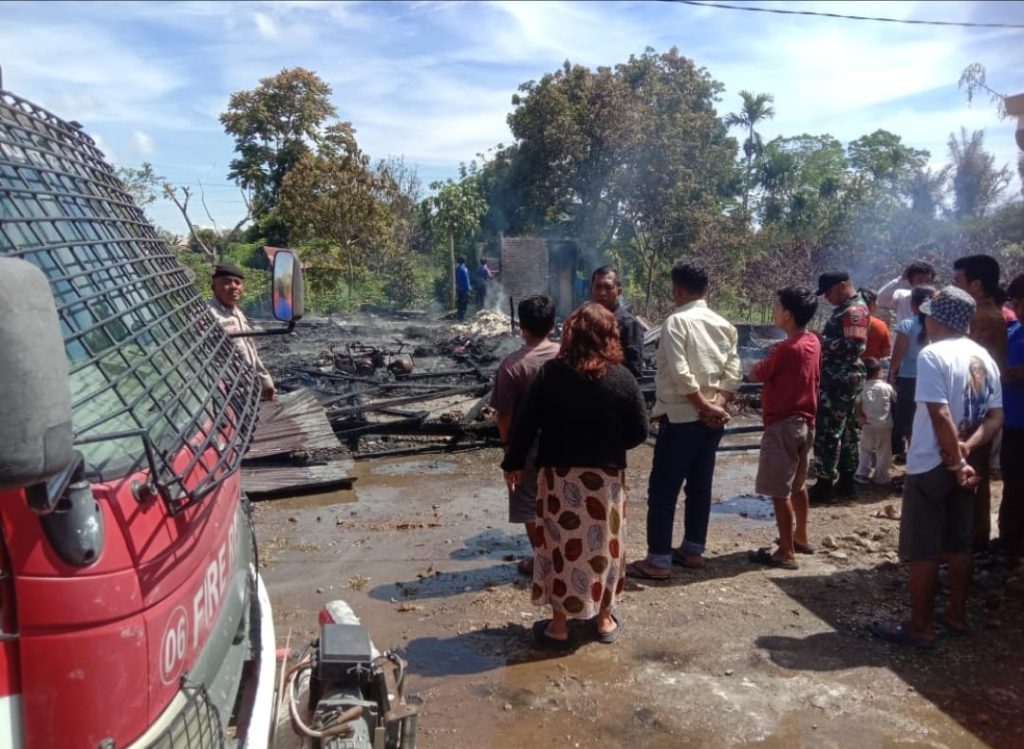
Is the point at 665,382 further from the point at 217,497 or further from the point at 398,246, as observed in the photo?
the point at 398,246

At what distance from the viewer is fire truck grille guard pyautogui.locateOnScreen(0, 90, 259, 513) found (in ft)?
6.02

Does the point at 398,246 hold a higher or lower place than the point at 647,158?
lower

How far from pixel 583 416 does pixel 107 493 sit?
9.06 ft

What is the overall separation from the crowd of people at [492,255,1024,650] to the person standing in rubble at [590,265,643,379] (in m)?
0.01

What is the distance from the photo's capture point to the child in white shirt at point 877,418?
706 cm

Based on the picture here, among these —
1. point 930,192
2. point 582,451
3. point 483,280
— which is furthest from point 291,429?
point 930,192

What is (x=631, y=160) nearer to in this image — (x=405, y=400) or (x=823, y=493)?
(x=405, y=400)

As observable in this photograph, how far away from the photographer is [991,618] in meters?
4.64

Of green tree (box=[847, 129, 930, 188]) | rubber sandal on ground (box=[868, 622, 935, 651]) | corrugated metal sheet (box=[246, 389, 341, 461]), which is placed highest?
green tree (box=[847, 129, 930, 188])

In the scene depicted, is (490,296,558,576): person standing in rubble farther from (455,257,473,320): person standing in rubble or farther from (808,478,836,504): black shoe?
(455,257,473,320): person standing in rubble

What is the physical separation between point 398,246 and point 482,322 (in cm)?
949

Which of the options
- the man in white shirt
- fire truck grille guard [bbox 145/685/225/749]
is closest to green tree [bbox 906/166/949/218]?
the man in white shirt

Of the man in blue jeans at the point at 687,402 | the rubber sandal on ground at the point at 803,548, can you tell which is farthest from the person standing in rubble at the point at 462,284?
the man in blue jeans at the point at 687,402

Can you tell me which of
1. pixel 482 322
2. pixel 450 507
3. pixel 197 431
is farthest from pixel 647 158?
pixel 197 431
